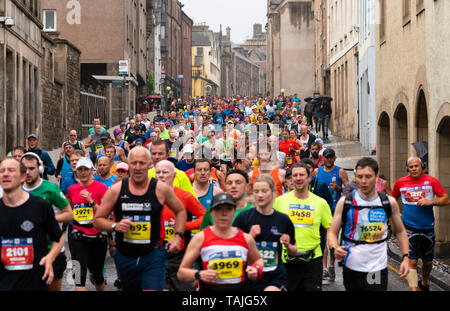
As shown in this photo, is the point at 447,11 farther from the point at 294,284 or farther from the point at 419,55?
the point at 294,284

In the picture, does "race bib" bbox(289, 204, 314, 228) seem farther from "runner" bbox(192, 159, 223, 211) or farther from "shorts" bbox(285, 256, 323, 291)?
"runner" bbox(192, 159, 223, 211)

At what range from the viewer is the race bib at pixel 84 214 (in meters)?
9.61

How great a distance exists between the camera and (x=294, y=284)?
8562 millimetres

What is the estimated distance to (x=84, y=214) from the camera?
9625mm

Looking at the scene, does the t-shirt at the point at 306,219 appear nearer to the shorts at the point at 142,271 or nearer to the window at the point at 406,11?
the shorts at the point at 142,271

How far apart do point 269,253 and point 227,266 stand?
95 cm

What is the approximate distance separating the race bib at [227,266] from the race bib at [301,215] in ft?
7.69

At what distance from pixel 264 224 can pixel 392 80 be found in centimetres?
1343

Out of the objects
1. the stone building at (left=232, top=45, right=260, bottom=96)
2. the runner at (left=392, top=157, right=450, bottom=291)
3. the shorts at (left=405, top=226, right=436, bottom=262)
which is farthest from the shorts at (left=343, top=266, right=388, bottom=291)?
the stone building at (left=232, top=45, right=260, bottom=96)

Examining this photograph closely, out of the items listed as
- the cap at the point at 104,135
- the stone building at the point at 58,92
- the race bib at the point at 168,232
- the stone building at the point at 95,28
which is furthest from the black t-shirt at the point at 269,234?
the stone building at the point at 95,28

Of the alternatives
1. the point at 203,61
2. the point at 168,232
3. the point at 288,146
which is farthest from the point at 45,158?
the point at 203,61

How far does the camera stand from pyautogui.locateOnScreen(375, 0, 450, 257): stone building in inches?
567

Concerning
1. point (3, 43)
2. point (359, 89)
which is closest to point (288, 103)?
point (359, 89)

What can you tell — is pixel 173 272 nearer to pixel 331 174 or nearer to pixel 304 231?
pixel 304 231
